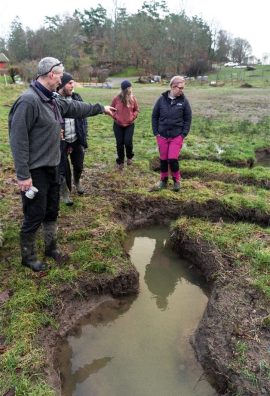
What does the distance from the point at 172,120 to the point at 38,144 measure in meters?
3.20

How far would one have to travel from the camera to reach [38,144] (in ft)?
12.6

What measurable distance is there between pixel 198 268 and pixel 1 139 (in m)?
7.66

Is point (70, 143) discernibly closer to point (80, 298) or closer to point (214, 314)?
point (80, 298)

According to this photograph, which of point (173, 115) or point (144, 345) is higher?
point (173, 115)

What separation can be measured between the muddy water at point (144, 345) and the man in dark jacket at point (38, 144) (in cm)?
112

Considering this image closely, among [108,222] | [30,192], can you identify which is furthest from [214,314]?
[30,192]

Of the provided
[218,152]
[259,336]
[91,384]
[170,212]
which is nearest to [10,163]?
[170,212]

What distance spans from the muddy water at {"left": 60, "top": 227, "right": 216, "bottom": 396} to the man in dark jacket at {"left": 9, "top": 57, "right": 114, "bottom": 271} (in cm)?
112

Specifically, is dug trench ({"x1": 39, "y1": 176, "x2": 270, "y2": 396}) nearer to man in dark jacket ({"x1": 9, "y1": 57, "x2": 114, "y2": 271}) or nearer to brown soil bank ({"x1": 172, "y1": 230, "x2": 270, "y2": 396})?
brown soil bank ({"x1": 172, "y1": 230, "x2": 270, "y2": 396})

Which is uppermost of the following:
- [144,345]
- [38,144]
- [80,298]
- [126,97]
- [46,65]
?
[46,65]

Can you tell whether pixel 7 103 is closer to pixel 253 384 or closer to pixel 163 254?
pixel 163 254

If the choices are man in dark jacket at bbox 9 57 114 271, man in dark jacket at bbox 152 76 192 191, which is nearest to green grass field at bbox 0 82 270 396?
man in dark jacket at bbox 9 57 114 271

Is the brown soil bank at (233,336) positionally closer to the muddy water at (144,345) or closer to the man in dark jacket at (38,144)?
the muddy water at (144,345)

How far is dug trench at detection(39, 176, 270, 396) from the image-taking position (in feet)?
11.0
